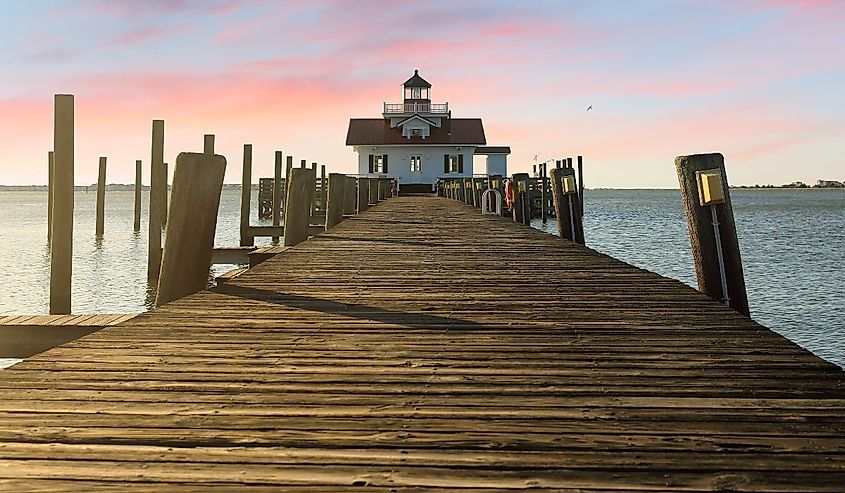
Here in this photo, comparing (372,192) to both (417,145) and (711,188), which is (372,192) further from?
(417,145)

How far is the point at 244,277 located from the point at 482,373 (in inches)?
145

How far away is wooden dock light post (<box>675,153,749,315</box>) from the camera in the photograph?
238 inches

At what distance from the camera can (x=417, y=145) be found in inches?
2293

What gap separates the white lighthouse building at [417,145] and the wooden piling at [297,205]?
45858 millimetres

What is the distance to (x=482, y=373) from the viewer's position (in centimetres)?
339

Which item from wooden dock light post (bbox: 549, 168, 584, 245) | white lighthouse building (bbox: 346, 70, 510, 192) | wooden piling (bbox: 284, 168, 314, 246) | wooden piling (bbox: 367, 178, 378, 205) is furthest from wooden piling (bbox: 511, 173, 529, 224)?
white lighthouse building (bbox: 346, 70, 510, 192)

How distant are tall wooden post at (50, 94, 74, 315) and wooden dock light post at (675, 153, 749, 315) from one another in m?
5.72

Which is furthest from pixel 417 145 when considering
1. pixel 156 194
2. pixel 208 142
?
pixel 156 194

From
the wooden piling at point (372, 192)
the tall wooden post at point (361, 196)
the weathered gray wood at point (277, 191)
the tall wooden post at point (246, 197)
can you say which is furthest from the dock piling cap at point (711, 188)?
the wooden piling at point (372, 192)

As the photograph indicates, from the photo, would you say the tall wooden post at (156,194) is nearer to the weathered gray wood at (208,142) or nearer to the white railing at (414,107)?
the weathered gray wood at (208,142)

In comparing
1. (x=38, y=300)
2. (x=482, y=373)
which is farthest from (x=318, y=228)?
(x=482, y=373)

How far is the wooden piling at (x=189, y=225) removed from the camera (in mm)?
6137

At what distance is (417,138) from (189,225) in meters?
52.9

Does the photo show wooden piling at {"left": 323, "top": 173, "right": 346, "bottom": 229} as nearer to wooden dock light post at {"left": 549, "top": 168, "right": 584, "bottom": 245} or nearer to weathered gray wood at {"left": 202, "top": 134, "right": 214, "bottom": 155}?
weathered gray wood at {"left": 202, "top": 134, "right": 214, "bottom": 155}
